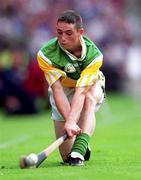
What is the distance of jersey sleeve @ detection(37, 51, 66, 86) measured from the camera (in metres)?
10.1

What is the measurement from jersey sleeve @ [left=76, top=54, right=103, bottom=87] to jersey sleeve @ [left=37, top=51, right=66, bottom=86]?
0.86ft

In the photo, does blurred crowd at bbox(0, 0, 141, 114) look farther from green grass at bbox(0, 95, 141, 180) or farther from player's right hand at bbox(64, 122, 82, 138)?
player's right hand at bbox(64, 122, 82, 138)

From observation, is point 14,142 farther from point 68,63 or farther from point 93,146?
point 68,63

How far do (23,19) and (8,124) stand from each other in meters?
7.74

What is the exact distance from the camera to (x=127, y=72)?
97.2 ft

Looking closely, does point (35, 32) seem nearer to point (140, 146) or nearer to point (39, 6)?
point (39, 6)

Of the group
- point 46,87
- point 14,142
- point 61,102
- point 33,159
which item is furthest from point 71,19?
point 46,87

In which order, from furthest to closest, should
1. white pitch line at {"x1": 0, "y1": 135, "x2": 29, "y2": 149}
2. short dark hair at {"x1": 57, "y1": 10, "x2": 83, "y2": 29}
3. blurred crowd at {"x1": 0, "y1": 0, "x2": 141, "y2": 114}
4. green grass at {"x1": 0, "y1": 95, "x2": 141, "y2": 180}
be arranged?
blurred crowd at {"x1": 0, "y1": 0, "x2": 141, "y2": 114} < white pitch line at {"x1": 0, "y1": 135, "x2": 29, "y2": 149} < short dark hair at {"x1": 57, "y1": 10, "x2": 83, "y2": 29} < green grass at {"x1": 0, "y1": 95, "x2": 141, "y2": 180}

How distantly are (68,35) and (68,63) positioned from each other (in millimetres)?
417

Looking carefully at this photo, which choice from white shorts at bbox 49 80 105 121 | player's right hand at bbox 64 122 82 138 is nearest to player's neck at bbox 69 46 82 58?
white shorts at bbox 49 80 105 121

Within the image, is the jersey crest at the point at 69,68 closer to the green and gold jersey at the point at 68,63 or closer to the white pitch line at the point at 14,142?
the green and gold jersey at the point at 68,63

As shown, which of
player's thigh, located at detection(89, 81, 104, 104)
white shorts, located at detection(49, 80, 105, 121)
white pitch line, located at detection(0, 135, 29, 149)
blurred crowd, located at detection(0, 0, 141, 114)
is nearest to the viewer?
player's thigh, located at detection(89, 81, 104, 104)

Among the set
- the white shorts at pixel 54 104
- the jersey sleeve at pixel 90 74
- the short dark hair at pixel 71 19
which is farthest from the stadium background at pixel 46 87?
the short dark hair at pixel 71 19

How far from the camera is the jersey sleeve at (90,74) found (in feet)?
32.9
